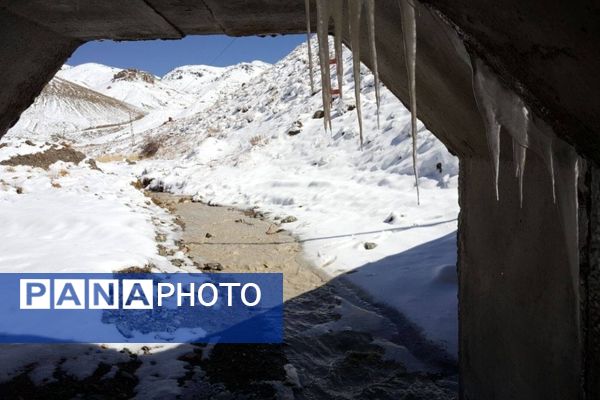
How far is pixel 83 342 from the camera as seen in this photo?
16.6 feet

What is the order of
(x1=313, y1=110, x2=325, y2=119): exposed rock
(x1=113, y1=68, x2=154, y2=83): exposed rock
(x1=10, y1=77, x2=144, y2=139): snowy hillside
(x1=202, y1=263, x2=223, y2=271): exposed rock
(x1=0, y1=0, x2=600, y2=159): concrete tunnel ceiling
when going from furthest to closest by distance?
(x1=113, y1=68, x2=154, y2=83): exposed rock < (x1=10, y1=77, x2=144, y2=139): snowy hillside < (x1=313, y1=110, x2=325, y2=119): exposed rock < (x1=202, y1=263, x2=223, y2=271): exposed rock < (x1=0, y1=0, x2=600, y2=159): concrete tunnel ceiling

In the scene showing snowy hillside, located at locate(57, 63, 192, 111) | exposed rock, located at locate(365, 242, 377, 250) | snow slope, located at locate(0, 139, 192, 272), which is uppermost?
snowy hillside, located at locate(57, 63, 192, 111)

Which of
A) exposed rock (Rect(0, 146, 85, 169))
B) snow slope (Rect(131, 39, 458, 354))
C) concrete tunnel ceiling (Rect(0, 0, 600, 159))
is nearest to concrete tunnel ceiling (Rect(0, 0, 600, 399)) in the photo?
concrete tunnel ceiling (Rect(0, 0, 600, 159))

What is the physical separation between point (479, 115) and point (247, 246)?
7222 mm

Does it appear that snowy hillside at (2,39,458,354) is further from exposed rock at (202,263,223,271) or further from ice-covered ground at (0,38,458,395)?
exposed rock at (202,263,223,271)

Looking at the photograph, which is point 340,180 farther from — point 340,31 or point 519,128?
point 340,31

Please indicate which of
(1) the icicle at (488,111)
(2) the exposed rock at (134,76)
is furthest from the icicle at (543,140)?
(2) the exposed rock at (134,76)

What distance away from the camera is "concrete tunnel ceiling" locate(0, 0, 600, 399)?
1.22 metres

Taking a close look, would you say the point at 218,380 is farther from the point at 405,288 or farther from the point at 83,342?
the point at 405,288

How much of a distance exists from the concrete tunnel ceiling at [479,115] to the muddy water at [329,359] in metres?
1.05

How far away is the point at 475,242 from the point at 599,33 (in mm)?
2551

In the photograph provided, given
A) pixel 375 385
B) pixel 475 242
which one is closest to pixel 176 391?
pixel 375 385

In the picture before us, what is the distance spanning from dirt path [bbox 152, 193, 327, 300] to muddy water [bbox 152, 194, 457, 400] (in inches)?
5.4

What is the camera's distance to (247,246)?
9430mm
